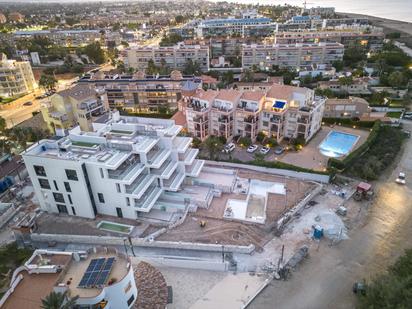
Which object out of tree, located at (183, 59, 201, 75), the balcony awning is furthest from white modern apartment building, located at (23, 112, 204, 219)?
tree, located at (183, 59, 201, 75)

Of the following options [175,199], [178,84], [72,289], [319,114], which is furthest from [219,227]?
[178,84]

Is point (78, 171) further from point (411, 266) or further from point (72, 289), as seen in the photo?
point (411, 266)

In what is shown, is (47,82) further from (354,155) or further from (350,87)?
(350,87)

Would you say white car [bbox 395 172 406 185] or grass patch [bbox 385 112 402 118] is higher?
grass patch [bbox 385 112 402 118]

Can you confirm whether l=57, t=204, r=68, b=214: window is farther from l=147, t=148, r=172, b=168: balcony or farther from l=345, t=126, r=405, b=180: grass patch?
l=345, t=126, r=405, b=180: grass patch

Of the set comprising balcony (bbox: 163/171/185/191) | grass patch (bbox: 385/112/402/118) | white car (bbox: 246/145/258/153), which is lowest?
white car (bbox: 246/145/258/153)

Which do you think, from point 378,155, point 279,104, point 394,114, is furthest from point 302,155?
point 394,114

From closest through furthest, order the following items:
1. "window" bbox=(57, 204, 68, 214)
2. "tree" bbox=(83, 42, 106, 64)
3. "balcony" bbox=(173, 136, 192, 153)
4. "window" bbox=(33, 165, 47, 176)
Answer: "window" bbox=(33, 165, 47, 176), "window" bbox=(57, 204, 68, 214), "balcony" bbox=(173, 136, 192, 153), "tree" bbox=(83, 42, 106, 64)
